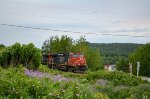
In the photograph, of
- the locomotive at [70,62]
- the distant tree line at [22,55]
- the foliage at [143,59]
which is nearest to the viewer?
the distant tree line at [22,55]

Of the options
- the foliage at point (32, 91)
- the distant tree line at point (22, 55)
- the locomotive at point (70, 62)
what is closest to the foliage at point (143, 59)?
the locomotive at point (70, 62)

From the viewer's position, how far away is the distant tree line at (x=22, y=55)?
79.0 feet

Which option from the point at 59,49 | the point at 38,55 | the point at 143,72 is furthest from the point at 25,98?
the point at 143,72

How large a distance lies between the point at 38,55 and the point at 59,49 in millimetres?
63511

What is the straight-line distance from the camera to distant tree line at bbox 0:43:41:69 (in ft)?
79.0

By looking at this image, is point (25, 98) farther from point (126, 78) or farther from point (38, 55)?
point (38, 55)

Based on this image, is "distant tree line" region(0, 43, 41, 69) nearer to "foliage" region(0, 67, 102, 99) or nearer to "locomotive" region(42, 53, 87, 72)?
"foliage" region(0, 67, 102, 99)

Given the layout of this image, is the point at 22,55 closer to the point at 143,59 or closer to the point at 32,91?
the point at 32,91

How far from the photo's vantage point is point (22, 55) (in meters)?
24.3

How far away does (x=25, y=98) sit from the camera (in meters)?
8.38

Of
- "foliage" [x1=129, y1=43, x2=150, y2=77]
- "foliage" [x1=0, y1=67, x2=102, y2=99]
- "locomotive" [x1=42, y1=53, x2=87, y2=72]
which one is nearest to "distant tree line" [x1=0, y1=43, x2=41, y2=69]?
"foliage" [x1=0, y1=67, x2=102, y2=99]

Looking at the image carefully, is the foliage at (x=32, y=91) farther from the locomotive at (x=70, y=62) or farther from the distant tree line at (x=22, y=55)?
the locomotive at (x=70, y=62)

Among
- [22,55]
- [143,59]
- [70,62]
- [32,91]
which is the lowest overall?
[143,59]

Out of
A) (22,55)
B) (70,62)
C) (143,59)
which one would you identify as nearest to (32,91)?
(22,55)
